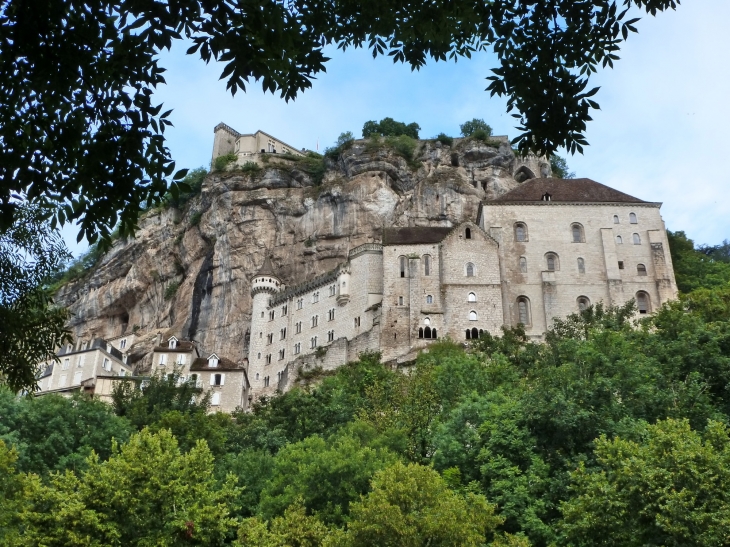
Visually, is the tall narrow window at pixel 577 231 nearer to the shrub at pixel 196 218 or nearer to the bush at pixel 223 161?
the shrub at pixel 196 218

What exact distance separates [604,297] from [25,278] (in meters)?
59.1

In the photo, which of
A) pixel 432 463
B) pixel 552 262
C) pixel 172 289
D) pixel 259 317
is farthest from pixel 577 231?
pixel 432 463

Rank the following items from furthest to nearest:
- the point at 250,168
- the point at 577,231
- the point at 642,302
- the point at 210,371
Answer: the point at 250,168
the point at 577,231
the point at 210,371
the point at 642,302

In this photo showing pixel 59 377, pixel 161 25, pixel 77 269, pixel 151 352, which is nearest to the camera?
pixel 161 25

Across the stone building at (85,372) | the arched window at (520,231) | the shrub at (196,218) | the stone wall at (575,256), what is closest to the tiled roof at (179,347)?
the stone building at (85,372)

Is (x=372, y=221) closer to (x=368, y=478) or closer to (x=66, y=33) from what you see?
(x=368, y=478)

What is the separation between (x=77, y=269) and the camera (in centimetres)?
9944

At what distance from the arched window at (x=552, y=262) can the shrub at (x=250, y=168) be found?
34.0 m

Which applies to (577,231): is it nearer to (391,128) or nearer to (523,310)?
(523,310)

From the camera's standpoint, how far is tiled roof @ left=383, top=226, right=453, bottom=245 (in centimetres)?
6550

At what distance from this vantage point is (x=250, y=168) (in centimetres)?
8694

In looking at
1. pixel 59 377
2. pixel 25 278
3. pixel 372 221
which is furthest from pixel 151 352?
pixel 25 278

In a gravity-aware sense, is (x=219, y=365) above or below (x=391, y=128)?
below

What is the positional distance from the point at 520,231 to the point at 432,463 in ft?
134
